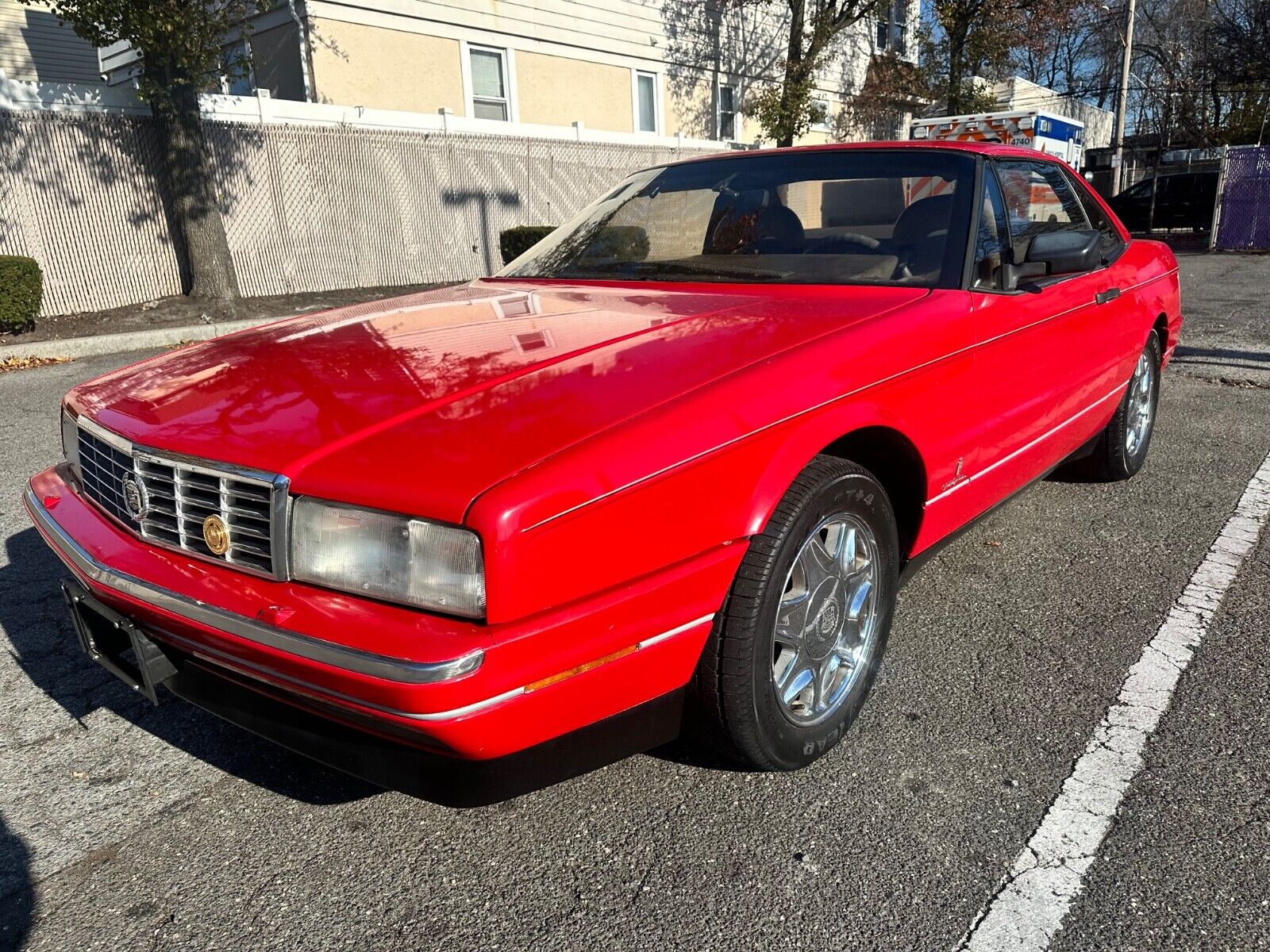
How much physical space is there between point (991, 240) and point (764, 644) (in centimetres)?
170

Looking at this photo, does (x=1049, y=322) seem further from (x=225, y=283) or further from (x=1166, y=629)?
(x=225, y=283)

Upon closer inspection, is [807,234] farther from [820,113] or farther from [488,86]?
[820,113]

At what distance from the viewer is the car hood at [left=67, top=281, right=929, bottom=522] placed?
5.90 feet

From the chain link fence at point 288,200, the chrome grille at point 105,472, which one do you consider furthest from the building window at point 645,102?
the chrome grille at point 105,472

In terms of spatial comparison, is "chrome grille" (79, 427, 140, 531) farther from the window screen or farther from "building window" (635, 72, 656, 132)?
"building window" (635, 72, 656, 132)

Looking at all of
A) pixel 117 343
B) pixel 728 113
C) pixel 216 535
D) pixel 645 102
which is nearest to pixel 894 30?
pixel 728 113

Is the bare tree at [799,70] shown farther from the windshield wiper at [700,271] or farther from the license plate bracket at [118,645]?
the license plate bracket at [118,645]

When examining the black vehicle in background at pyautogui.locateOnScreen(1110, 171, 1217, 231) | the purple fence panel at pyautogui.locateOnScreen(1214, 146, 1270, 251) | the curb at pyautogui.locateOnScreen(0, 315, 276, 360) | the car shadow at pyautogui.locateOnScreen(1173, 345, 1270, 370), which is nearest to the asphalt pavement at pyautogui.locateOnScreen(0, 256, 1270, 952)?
the car shadow at pyautogui.locateOnScreen(1173, 345, 1270, 370)

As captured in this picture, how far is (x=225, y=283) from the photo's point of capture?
37.8 feet

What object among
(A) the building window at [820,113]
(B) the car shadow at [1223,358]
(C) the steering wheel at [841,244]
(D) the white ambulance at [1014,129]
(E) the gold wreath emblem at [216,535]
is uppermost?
(A) the building window at [820,113]

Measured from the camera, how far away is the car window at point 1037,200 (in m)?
3.27

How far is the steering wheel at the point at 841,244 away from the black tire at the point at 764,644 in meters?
0.96

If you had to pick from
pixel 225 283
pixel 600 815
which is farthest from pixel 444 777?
pixel 225 283

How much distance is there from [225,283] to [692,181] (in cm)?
961
